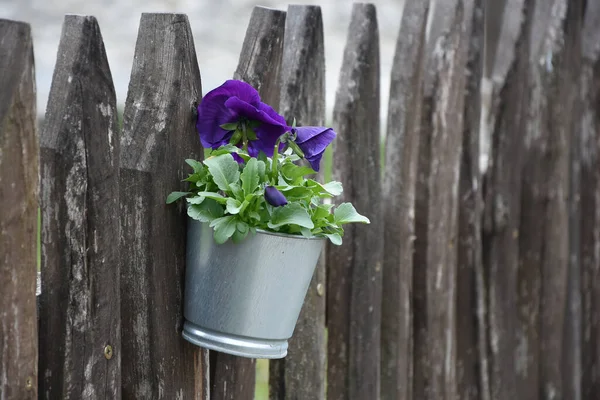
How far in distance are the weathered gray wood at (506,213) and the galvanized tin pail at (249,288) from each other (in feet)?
3.95

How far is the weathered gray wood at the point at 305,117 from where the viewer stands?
1783 mm

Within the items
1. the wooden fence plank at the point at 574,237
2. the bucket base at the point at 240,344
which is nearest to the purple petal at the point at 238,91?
the bucket base at the point at 240,344

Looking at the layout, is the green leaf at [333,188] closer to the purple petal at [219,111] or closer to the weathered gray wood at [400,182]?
the purple petal at [219,111]

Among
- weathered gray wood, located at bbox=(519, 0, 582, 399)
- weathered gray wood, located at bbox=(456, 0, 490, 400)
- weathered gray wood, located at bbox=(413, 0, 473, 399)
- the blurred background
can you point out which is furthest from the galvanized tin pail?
the blurred background

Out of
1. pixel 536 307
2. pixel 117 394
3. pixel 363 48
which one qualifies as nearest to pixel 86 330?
pixel 117 394

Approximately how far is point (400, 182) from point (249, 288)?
0.85 meters

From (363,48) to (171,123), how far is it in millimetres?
700

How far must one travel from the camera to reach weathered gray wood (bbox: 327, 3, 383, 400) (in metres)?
1.92

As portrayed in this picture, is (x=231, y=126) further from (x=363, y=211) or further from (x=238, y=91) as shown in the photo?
(x=363, y=211)


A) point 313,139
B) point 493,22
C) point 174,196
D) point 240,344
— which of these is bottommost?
point 240,344

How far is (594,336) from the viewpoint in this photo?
9.47 ft

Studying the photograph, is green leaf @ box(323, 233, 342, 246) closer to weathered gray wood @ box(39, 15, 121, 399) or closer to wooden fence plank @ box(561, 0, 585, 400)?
weathered gray wood @ box(39, 15, 121, 399)

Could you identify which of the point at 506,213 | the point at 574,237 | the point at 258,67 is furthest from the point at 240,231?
the point at 574,237

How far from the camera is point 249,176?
4.17 ft
